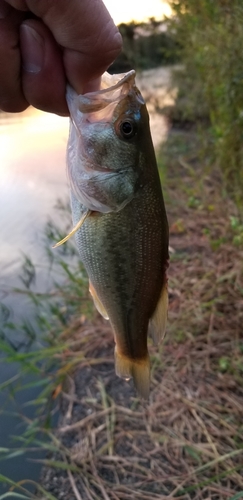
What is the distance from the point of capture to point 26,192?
5.36m

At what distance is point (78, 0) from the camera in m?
1.07

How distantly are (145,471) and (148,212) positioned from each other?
54.0 inches

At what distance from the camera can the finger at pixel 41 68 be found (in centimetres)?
118

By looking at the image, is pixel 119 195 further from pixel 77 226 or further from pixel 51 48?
pixel 51 48

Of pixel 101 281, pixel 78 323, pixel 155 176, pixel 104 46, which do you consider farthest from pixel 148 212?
pixel 78 323

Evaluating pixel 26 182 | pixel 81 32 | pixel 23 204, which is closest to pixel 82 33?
pixel 81 32

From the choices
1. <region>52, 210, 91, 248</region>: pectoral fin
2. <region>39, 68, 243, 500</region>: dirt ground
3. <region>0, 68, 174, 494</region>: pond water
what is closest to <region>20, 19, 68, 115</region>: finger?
<region>52, 210, 91, 248</region>: pectoral fin

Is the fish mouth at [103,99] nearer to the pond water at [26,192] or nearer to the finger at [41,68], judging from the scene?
the finger at [41,68]

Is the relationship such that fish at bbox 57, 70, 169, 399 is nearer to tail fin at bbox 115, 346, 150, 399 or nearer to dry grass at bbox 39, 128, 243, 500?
tail fin at bbox 115, 346, 150, 399

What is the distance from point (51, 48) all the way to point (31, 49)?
0.19 feet

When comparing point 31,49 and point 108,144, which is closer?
point 31,49

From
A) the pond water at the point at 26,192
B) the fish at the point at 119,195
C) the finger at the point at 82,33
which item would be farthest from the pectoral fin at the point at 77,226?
the pond water at the point at 26,192

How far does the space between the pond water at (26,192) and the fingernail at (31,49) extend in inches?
75.2

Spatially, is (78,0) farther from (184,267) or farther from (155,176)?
(184,267)
